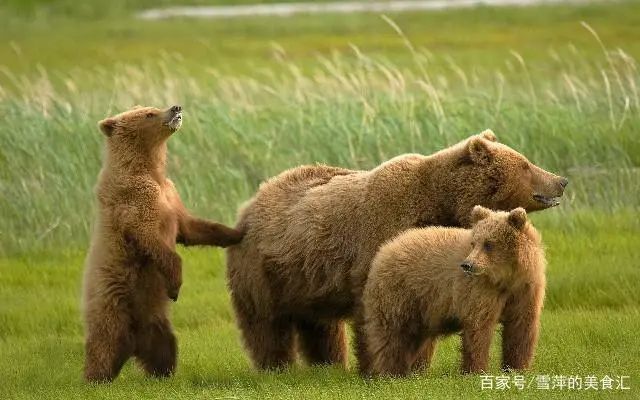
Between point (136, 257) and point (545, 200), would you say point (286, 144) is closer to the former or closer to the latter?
point (136, 257)

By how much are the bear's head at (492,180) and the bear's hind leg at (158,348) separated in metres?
1.98

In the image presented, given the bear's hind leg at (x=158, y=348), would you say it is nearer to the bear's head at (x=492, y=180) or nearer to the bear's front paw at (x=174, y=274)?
the bear's front paw at (x=174, y=274)

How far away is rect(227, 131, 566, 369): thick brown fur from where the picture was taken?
27.0 ft

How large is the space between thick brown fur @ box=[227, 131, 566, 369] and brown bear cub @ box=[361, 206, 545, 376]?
279 millimetres

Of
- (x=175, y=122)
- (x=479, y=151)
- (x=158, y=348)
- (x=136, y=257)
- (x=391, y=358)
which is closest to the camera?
(x=391, y=358)

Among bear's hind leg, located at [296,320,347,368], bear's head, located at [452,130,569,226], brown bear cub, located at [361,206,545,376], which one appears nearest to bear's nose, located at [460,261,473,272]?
brown bear cub, located at [361,206,545,376]

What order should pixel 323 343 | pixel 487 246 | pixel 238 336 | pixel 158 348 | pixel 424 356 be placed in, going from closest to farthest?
pixel 487 246
pixel 424 356
pixel 158 348
pixel 323 343
pixel 238 336

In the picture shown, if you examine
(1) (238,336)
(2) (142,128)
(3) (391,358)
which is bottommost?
(1) (238,336)

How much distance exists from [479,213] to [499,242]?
9.7 inches

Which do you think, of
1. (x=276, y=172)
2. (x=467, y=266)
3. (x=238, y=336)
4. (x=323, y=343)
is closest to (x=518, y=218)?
(x=467, y=266)

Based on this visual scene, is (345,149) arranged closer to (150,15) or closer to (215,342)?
(215,342)

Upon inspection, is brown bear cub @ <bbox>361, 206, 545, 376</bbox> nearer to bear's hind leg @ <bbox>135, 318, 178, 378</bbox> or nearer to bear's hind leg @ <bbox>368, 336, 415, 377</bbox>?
bear's hind leg @ <bbox>368, 336, 415, 377</bbox>

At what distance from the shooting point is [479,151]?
8.23 meters

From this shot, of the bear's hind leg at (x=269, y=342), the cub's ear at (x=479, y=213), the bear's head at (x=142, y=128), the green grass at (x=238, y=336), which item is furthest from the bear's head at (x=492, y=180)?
the bear's head at (x=142, y=128)
